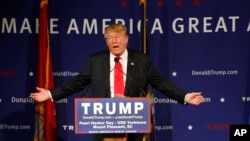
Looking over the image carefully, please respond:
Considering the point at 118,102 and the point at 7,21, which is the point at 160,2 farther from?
the point at 118,102

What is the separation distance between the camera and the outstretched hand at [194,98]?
3002 mm

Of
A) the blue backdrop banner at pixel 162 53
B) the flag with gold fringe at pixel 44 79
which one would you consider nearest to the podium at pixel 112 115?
the flag with gold fringe at pixel 44 79

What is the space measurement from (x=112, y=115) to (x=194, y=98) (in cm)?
64

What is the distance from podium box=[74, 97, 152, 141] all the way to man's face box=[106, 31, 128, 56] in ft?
1.65

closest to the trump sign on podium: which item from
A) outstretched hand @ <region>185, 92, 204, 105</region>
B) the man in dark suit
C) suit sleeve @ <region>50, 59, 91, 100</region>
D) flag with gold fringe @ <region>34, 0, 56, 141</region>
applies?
the man in dark suit

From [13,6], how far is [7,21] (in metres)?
0.16

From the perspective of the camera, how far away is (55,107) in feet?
14.7

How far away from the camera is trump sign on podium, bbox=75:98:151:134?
2.71m

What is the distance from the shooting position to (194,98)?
9.97 feet

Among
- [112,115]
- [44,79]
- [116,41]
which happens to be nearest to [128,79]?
[116,41]

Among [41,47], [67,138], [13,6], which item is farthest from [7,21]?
[67,138]

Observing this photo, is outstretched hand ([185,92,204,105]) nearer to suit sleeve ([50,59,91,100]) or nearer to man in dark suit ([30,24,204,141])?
man in dark suit ([30,24,204,141])

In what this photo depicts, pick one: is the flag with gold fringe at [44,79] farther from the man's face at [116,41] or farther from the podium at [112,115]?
the podium at [112,115]

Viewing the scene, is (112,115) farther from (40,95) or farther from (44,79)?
(44,79)
